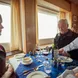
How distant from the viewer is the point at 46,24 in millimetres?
3678

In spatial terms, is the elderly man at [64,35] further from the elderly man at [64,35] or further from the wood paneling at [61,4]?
the wood paneling at [61,4]

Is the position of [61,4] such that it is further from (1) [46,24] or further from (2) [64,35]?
(2) [64,35]

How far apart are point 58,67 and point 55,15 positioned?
306 centimetres

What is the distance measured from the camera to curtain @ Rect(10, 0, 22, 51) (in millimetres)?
2359

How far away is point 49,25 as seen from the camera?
3836mm

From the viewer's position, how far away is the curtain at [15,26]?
7.74 feet

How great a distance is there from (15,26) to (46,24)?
1.50 meters

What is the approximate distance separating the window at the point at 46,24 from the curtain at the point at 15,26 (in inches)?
39.8

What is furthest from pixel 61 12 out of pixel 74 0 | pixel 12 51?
pixel 12 51

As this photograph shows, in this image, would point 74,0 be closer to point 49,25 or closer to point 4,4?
point 49,25

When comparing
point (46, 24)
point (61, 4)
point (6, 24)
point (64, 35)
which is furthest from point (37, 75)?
point (61, 4)

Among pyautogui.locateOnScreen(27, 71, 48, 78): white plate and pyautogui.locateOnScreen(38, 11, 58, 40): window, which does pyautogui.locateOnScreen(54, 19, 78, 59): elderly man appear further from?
pyautogui.locateOnScreen(27, 71, 48, 78): white plate

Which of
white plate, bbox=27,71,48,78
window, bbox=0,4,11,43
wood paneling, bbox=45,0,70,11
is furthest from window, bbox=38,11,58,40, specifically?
white plate, bbox=27,71,48,78

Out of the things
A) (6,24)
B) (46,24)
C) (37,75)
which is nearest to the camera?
(37,75)
